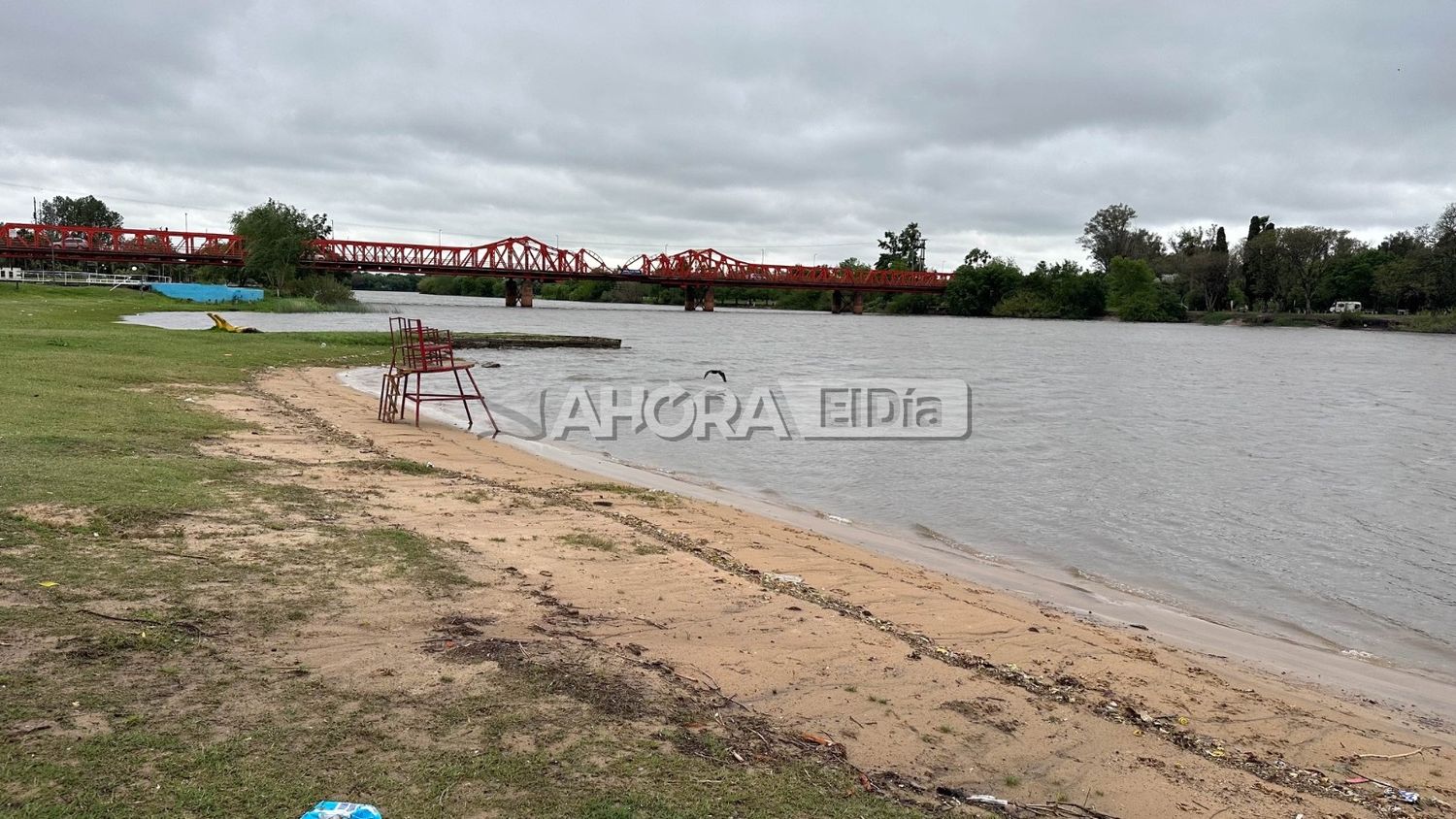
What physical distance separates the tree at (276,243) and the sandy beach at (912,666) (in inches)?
3529

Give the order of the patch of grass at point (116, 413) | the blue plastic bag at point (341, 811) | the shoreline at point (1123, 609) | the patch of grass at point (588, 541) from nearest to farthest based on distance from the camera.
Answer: the blue plastic bag at point (341, 811) < the shoreline at point (1123, 609) < the patch of grass at point (116, 413) < the patch of grass at point (588, 541)

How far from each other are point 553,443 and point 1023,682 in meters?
13.5

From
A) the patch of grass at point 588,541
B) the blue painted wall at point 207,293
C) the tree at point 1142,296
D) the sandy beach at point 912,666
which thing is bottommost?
the sandy beach at point 912,666

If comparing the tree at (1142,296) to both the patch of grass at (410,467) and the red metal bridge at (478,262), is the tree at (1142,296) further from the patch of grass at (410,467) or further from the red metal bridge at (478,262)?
the patch of grass at (410,467)

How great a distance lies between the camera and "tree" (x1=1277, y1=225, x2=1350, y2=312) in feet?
398

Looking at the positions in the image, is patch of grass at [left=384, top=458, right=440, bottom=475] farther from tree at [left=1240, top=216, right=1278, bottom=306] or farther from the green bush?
tree at [left=1240, top=216, right=1278, bottom=306]

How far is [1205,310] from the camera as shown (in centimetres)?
13862

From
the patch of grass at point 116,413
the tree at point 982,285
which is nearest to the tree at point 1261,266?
the tree at point 982,285

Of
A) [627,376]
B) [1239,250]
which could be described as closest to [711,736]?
[627,376]

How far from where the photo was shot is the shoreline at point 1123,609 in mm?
7688

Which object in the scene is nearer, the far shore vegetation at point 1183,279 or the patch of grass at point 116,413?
the patch of grass at point 116,413

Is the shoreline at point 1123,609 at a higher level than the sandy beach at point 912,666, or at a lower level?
lower

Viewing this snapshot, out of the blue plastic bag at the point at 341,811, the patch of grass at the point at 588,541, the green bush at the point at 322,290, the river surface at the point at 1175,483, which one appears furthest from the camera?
the green bush at the point at 322,290

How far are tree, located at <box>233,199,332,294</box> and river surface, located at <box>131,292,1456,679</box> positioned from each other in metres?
50.5
